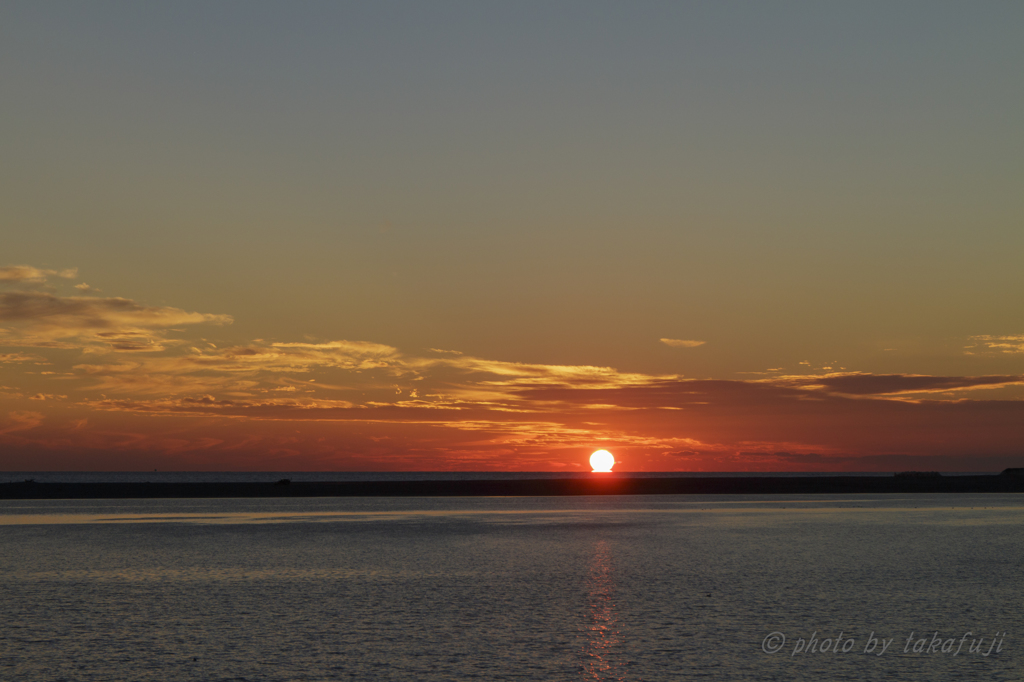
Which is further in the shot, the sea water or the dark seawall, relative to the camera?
the dark seawall

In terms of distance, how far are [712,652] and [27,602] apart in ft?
65.5

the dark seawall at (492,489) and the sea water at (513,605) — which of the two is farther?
the dark seawall at (492,489)

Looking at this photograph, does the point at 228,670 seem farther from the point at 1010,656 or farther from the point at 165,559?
the point at 165,559

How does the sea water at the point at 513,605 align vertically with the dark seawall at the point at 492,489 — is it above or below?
above

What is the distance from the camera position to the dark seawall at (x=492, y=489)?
4481 inches

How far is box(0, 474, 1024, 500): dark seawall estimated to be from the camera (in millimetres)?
113812

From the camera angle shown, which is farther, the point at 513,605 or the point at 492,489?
the point at 492,489

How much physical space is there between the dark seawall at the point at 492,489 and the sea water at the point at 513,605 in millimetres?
64604

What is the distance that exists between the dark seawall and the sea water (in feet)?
212

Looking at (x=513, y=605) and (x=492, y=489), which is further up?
(x=513, y=605)

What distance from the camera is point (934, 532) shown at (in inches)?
2061

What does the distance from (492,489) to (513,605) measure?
10285cm

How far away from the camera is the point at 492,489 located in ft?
419

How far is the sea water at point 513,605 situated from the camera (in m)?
18.2
